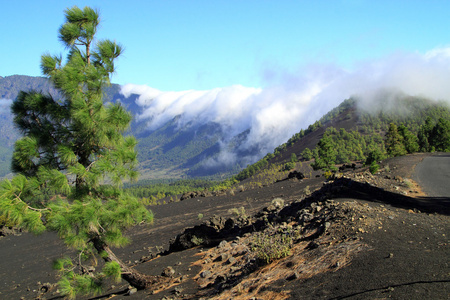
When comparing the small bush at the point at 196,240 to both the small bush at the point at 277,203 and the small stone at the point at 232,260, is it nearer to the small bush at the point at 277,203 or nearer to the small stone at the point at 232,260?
the small stone at the point at 232,260

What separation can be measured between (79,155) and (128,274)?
3013 millimetres

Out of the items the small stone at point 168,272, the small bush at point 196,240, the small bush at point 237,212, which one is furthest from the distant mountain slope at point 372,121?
the small stone at point 168,272

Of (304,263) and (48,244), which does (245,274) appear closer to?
(304,263)

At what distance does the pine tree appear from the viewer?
6.59 meters

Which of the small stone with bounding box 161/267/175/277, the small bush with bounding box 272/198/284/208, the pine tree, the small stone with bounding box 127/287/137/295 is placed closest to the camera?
the pine tree

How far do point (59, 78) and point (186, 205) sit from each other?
76.6 feet

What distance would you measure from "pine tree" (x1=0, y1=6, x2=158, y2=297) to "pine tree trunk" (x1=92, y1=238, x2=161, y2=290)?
0.03 m

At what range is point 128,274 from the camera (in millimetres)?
7906

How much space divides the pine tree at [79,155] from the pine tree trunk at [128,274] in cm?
3

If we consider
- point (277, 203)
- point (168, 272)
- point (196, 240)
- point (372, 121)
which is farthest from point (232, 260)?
point (372, 121)

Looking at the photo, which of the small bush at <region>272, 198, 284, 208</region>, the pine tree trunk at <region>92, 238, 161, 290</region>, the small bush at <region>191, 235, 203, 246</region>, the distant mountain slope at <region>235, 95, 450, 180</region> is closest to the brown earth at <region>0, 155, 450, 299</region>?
the small bush at <region>191, 235, 203, 246</region>

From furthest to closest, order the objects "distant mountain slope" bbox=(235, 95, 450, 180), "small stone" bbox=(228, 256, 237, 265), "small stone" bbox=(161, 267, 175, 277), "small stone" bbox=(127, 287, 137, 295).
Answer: "distant mountain slope" bbox=(235, 95, 450, 180) → "small stone" bbox=(161, 267, 175, 277) → "small stone" bbox=(228, 256, 237, 265) → "small stone" bbox=(127, 287, 137, 295)

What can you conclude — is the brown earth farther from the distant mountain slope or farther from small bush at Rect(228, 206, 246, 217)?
the distant mountain slope

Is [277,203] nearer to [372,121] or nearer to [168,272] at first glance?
[168,272]
